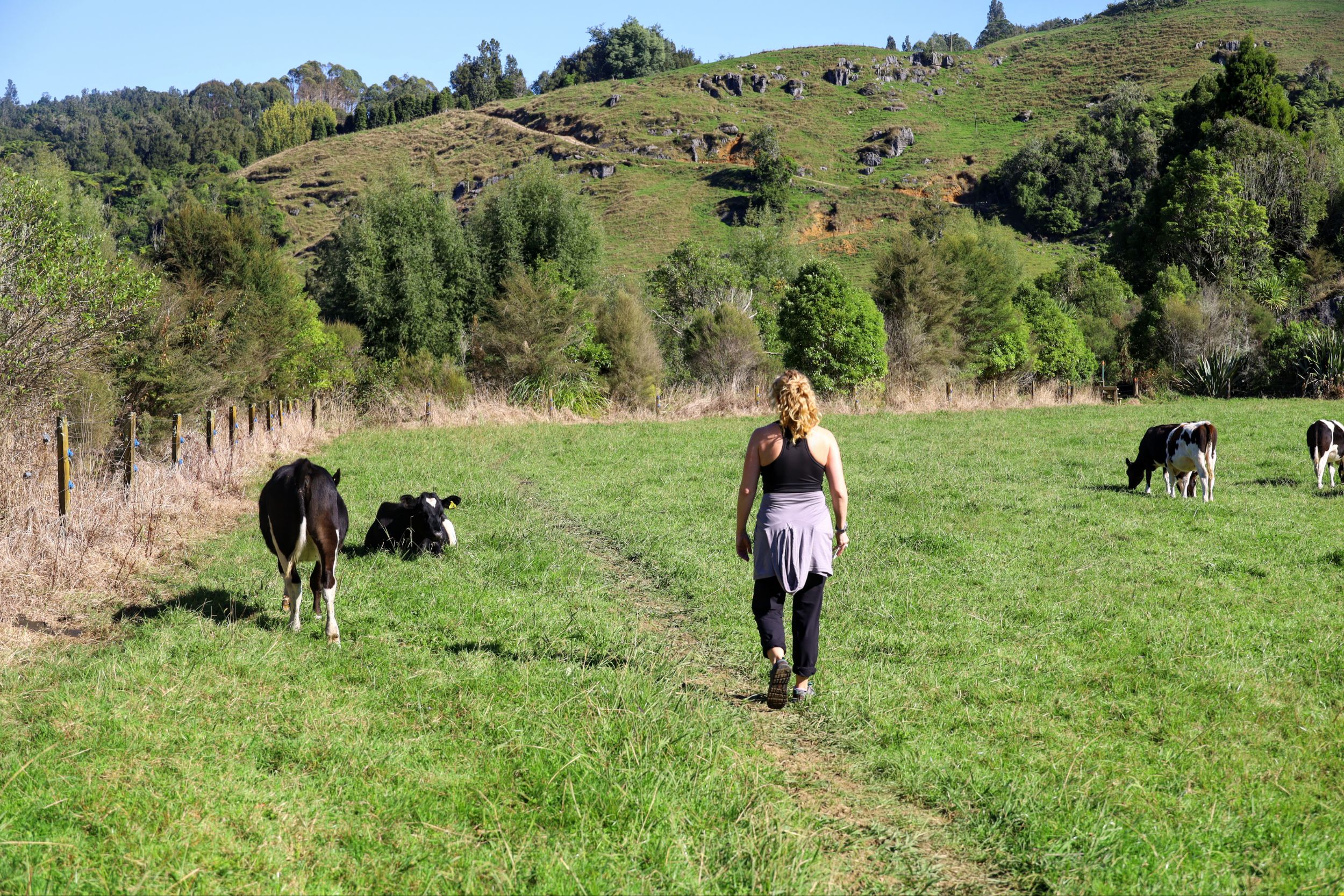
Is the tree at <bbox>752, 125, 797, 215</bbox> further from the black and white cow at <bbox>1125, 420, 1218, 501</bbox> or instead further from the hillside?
the black and white cow at <bbox>1125, 420, 1218, 501</bbox>

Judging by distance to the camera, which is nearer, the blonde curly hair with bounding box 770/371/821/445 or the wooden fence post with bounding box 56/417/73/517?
the blonde curly hair with bounding box 770/371/821/445

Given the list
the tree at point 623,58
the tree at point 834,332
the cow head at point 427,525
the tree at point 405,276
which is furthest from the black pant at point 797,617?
the tree at point 623,58

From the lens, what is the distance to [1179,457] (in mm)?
13484

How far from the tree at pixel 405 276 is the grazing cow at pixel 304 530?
24329 mm

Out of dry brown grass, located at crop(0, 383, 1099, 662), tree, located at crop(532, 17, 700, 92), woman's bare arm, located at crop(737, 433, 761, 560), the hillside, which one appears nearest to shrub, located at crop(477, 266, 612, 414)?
dry brown grass, located at crop(0, 383, 1099, 662)

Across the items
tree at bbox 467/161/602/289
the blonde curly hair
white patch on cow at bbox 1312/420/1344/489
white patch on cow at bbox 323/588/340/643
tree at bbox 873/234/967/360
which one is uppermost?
tree at bbox 467/161/602/289

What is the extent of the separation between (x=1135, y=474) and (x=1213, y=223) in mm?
→ 34580

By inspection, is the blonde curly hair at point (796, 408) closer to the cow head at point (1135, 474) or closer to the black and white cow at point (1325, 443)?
the cow head at point (1135, 474)

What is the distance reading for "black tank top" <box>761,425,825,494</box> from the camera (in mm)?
5555

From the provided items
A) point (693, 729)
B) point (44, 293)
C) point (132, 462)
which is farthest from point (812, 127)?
point (693, 729)

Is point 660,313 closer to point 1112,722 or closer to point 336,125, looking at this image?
point 1112,722

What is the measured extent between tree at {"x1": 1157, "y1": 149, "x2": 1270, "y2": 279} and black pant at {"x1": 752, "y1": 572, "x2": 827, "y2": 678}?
44413mm

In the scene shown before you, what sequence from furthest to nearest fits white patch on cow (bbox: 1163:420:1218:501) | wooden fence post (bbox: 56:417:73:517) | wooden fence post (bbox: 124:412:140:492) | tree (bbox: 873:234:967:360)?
tree (bbox: 873:234:967:360), white patch on cow (bbox: 1163:420:1218:501), wooden fence post (bbox: 124:412:140:492), wooden fence post (bbox: 56:417:73:517)

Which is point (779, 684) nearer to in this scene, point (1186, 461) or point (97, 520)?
point (97, 520)
